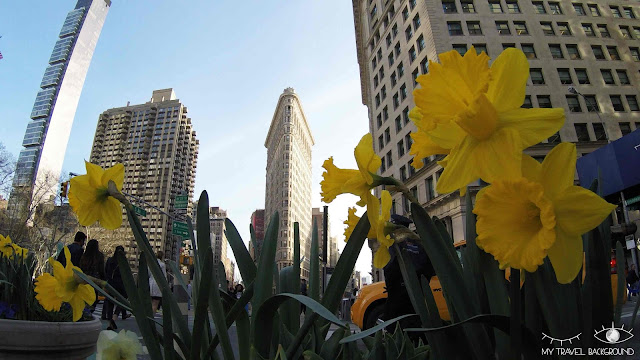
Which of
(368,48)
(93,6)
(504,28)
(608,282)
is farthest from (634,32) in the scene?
(93,6)

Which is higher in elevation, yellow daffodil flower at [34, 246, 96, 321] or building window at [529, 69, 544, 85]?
building window at [529, 69, 544, 85]

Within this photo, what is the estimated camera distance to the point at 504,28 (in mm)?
24266

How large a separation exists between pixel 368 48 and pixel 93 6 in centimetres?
11026

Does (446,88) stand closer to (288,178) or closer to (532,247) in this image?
(532,247)

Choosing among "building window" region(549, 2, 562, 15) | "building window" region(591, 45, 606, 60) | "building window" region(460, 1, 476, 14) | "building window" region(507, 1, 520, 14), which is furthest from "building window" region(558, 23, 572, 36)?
"building window" region(460, 1, 476, 14)

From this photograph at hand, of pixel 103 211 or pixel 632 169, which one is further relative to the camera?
pixel 632 169

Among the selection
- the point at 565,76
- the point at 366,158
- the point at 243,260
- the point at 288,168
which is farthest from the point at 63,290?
the point at 288,168

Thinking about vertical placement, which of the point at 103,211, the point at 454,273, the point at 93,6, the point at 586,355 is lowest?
the point at 586,355

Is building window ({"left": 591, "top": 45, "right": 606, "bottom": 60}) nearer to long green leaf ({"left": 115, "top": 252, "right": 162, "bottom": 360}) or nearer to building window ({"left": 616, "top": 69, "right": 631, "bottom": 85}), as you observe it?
building window ({"left": 616, "top": 69, "right": 631, "bottom": 85})

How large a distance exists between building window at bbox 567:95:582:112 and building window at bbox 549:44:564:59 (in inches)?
133

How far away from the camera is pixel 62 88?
84938mm

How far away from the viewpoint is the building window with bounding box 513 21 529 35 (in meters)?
24.2

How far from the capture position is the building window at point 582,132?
2112cm

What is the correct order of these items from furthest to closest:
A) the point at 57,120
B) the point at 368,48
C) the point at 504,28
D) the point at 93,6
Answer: the point at 93,6, the point at 57,120, the point at 368,48, the point at 504,28
